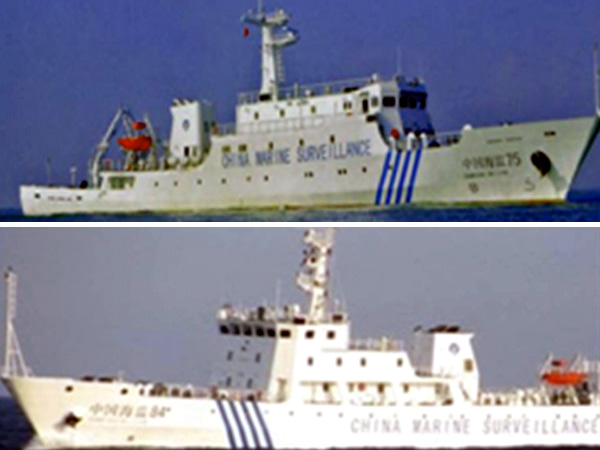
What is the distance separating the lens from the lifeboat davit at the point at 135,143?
41.8 meters

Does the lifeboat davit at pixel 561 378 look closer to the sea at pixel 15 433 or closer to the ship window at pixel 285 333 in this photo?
the sea at pixel 15 433

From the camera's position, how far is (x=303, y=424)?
82.3 ft

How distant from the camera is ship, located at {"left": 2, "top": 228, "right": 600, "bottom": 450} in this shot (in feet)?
80.8

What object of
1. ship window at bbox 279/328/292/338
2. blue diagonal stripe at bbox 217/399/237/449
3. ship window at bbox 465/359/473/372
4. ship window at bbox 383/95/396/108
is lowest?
blue diagonal stripe at bbox 217/399/237/449

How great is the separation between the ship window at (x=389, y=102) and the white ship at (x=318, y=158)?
0.08 ft

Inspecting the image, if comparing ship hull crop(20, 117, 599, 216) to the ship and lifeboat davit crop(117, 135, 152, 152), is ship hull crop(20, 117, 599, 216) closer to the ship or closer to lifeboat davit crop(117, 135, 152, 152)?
lifeboat davit crop(117, 135, 152, 152)

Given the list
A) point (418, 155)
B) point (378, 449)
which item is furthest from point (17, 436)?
point (418, 155)

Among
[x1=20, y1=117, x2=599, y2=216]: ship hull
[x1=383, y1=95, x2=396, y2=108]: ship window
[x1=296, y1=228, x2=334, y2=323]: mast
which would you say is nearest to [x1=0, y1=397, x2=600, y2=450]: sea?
[x1=296, y1=228, x2=334, y2=323]: mast

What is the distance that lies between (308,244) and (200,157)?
15.1 m

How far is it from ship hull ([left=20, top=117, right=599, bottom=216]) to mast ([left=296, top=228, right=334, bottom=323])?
32.5 ft

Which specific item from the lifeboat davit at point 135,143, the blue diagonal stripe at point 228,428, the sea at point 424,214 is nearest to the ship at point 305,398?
the blue diagonal stripe at point 228,428

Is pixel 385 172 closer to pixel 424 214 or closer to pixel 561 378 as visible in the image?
pixel 424 214

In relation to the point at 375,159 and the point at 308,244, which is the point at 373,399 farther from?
the point at 375,159

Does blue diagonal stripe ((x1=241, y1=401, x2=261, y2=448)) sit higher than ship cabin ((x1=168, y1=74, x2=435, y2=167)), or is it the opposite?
ship cabin ((x1=168, y1=74, x2=435, y2=167))
